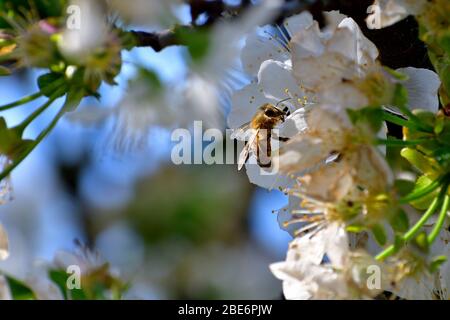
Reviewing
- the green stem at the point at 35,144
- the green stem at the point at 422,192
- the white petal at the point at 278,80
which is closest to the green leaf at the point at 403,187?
the green stem at the point at 422,192

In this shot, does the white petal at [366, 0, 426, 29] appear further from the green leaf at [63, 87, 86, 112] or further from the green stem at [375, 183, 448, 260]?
the green leaf at [63, 87, 86, 112]

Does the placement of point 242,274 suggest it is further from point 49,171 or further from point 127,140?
point 127,140

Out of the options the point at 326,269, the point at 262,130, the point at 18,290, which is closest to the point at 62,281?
the point at 18,290

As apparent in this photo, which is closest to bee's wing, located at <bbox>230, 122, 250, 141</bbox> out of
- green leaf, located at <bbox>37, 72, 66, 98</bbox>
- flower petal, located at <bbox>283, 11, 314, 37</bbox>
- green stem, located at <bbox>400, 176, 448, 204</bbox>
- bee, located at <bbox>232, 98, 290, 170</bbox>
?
bee, located at <bbox>232, 98, 290, 170</bbox>

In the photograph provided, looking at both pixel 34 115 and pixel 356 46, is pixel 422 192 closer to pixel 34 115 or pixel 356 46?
pixel 356 46

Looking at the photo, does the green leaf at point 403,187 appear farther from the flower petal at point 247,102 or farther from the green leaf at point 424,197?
the flower petal at point 247,102
